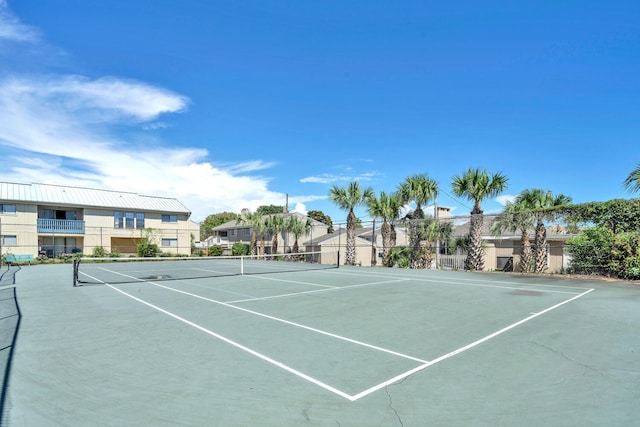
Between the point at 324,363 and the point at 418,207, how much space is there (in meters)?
21.3

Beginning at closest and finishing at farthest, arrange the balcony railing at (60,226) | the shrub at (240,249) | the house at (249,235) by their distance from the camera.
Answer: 1. the balcony railing at (60,226)
2. the shrub at (240,249)
3. the house at (249,235)

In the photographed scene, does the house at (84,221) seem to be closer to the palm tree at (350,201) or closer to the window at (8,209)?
the window at (8,209)

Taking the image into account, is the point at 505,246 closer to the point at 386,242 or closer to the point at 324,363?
the point at 386,242

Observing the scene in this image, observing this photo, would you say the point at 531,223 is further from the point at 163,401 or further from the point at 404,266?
the point at 163,401

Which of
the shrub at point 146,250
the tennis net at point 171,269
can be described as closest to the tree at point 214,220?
the shrub at point 146,250

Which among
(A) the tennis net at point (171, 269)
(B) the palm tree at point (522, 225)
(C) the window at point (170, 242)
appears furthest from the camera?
(C) the window at point (170, 242)

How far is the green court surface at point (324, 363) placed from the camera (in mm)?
3641

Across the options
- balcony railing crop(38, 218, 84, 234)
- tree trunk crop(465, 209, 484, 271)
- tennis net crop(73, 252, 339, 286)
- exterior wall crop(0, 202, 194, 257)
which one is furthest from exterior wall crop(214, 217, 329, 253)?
tree trunk crop(465, 209, 484, 271)

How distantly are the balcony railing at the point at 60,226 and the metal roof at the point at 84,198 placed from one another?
1.90m

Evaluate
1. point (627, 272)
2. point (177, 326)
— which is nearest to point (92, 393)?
point (177, 326)

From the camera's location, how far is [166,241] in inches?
1726

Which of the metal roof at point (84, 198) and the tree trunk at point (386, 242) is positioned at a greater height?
the metal roof at point (84, 198)

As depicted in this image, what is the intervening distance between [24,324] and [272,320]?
5.13 meters

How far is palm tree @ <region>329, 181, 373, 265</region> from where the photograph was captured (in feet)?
91.1
